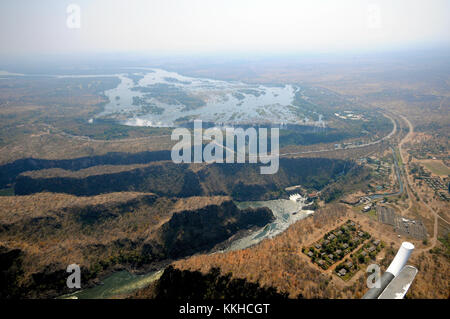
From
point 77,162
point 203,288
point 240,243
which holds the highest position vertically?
point 77,162

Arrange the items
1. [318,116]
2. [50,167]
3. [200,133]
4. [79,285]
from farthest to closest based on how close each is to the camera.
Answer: [318,116] → [200,133] → [50,167] → [79,285]

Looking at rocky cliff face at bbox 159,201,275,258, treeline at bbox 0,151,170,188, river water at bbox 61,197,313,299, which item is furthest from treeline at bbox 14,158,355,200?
rocky cliff face at bbox 159,201,275,258

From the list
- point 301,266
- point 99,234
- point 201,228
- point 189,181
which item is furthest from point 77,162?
point 301,266

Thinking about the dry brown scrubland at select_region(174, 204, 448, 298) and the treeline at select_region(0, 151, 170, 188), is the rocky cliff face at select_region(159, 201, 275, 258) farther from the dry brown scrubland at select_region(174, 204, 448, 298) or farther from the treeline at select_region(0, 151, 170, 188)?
the treeline at select_region(0, 151, 170, 188)

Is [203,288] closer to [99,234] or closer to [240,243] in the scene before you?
[240,243]

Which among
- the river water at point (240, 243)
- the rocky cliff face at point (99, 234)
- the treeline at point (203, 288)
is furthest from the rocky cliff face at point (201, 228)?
the treeline at point (203, 288)

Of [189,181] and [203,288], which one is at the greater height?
[189,181]

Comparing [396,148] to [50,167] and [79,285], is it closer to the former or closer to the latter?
[79,285]

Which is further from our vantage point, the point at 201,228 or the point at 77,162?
the point at 77,162

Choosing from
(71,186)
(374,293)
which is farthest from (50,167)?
(374,293)

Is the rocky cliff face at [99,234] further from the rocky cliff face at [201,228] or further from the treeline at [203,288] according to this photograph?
the treeline at [203,288]

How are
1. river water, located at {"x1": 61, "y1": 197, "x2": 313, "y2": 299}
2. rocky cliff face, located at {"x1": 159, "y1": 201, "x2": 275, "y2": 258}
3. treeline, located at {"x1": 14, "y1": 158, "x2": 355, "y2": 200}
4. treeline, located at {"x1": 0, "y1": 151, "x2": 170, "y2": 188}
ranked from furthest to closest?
treeline, located at {"x1": 0, "y1": 151, "x2": 170, "y2": 188} → treeline, located at {"x1": 14, "y1": 158, "x2": 355, "y2": 200} → rocky cliff face, located at {"x1": 159, "y1": 201, "x2": 275, "y2": 258} → river water, located at {"x1": 61, "y1": 197, "x2": 313, "y2": 299}
